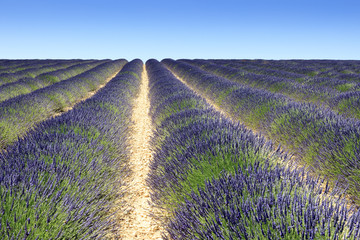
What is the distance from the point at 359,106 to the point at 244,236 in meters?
5.47

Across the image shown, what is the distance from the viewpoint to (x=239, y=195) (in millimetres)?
2070

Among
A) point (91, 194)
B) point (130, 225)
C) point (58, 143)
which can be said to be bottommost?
point (130, 225)

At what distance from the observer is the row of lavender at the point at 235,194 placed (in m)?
1.63

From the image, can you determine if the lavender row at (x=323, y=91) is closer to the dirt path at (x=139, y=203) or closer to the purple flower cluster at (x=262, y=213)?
the dirt path at (x=139, y=203)

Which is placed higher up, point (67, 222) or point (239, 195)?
point (239, 195)

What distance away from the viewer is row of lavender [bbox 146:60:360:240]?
1.63 meters

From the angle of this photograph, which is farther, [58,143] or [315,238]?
[58,143]

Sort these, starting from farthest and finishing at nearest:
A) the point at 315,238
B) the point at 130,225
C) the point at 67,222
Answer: the point at 130,225
the point at 67,222
the point at 315,238

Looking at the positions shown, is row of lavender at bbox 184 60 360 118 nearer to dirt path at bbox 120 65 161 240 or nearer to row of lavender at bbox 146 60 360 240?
row of lavender at bbox 146 60 360 240

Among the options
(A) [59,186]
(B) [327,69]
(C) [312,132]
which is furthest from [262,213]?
(B) [327,69]

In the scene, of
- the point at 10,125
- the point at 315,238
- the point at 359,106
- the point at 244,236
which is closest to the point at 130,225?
the point at 244,236

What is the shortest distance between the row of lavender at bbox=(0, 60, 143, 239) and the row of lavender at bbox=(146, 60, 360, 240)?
64 cm

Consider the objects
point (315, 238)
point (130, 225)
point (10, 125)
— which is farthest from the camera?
point (10, 125)

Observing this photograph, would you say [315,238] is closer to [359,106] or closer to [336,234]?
[336,234]
